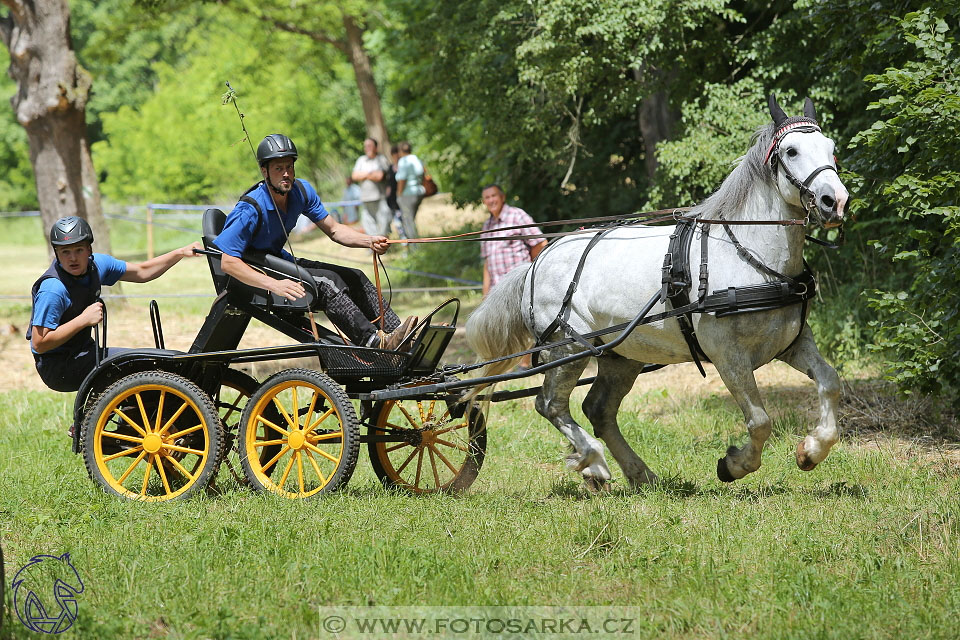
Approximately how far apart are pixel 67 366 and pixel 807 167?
4587mm

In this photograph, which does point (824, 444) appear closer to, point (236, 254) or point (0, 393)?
point (236, 254)

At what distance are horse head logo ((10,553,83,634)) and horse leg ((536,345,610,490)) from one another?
300 centimetres

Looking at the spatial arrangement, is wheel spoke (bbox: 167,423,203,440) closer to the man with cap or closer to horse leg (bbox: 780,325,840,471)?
the man with cap

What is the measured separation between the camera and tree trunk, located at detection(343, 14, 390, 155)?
2542cm

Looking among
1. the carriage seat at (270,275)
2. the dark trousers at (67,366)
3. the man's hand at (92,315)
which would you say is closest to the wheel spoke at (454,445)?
the carriage seat at (270,275)

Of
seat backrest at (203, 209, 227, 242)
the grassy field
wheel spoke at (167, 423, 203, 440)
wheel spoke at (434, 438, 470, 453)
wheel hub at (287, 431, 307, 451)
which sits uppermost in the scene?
seat backrest at (203, 209, 227, 242)

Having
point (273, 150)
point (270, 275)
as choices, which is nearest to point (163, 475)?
point (270, 275)

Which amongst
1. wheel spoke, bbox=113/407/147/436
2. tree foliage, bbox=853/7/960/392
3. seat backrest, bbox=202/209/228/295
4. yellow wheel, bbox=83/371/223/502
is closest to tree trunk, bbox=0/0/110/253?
seat backrest, bbox=202/209/228/295

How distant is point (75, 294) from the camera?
666cm

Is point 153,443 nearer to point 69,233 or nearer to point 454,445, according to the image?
point 69,233

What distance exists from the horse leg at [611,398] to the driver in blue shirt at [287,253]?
148cm

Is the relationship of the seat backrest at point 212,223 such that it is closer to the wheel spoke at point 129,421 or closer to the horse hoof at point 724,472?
the wheel spoke at point 129,421

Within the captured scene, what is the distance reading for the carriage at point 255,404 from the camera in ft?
20.7

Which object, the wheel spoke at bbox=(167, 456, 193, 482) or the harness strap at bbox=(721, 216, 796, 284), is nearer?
the harness strap at bbox=(721, 216, 796, 284)
